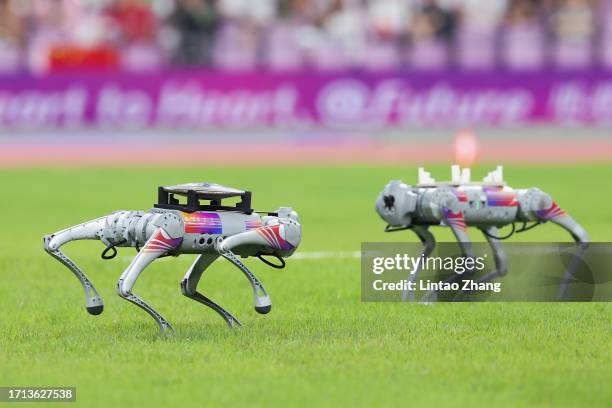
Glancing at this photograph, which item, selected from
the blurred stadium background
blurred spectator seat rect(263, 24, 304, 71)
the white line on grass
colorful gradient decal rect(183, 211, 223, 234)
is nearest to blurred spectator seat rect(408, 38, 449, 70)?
the blurred stadium background

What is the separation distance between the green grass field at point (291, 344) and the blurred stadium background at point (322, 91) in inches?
753

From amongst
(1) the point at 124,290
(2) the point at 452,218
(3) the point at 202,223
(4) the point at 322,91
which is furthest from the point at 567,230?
(4) the point at 322,91

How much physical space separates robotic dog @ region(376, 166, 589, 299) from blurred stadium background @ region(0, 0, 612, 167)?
22127 mm

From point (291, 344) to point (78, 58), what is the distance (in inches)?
1113

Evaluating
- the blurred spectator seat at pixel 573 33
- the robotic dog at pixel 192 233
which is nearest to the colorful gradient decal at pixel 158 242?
the robotic dog at pixel 192 233

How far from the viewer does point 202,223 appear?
835 centimetres

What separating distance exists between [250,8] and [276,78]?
4.79m

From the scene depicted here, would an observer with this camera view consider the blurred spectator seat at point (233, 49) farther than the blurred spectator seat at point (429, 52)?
Yes

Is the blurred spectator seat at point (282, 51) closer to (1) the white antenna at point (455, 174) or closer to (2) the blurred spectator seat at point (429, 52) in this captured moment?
(2) the blurred spectator seat at point (429, 52)

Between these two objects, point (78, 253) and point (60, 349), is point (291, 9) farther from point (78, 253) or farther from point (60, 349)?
point (60, 349)

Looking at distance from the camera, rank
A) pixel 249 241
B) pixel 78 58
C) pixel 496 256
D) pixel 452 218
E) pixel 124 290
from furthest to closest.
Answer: pixel 78 58 → pixel 496 256 → pixel 452 218 → pixel 249 241 → pixel 124 290

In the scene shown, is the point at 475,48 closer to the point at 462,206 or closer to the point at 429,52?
the point at 429,52

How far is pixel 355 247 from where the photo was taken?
1545 centimetres

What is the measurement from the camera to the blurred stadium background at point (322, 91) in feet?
112
